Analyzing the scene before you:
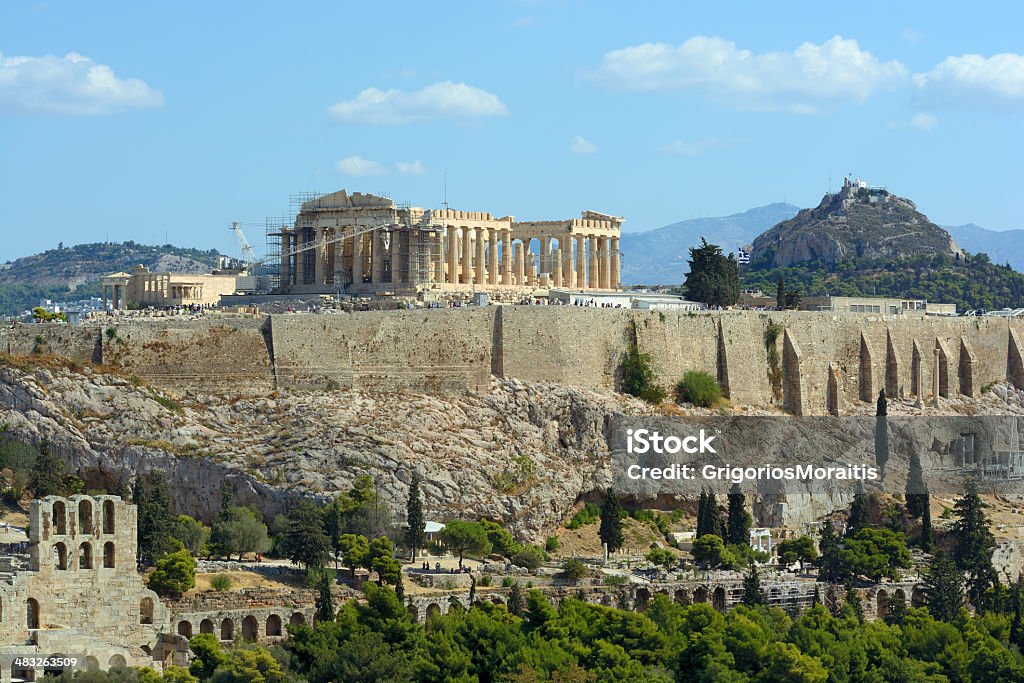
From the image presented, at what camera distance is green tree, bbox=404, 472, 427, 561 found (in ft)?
257

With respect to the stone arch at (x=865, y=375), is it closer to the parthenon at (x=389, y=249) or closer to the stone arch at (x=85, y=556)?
the parthenon at (x=389, y=249)

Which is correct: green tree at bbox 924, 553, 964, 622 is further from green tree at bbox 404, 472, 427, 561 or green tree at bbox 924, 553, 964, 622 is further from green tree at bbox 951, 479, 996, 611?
green tree at bbox 404, 472, 427, 561

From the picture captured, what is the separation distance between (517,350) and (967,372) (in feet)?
92.8

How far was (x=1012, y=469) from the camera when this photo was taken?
10044 cm

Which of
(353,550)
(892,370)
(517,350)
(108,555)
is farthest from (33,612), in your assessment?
(892,370)

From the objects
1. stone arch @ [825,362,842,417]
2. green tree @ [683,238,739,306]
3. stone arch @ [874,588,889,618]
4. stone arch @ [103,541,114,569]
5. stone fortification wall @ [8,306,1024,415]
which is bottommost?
stone arch @ [874,588,889,618]

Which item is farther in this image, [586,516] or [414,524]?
[586,516]

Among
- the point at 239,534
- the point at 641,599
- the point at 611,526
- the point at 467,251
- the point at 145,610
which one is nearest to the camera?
the point at 145,610

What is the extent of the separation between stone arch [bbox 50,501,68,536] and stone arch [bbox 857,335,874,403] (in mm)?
45028

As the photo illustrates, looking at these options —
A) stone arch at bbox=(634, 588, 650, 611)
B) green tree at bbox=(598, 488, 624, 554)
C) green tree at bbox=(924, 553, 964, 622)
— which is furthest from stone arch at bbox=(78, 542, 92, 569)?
green tree at bbox=(924, 553, 964, 622)

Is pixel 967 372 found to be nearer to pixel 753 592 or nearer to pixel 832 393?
pixel 832 393

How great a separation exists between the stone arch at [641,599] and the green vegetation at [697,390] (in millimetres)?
16480

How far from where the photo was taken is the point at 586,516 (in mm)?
86812

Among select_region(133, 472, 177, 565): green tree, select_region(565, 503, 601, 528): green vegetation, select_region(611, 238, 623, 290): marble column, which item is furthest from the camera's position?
select_region(611, 238, 623, 290): marble column
